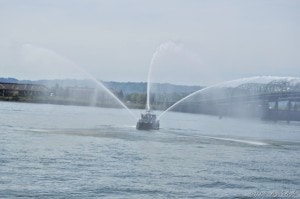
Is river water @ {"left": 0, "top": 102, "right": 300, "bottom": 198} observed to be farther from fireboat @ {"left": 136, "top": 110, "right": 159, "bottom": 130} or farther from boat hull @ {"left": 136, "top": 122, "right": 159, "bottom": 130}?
boat hull @ {"left": 136, "top": 122, "right": 159, "bottom": 130}

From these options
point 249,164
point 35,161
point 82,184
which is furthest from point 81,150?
Answer: point 82,184

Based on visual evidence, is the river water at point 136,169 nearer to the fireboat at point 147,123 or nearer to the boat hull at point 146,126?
the fireboat at point 147,123

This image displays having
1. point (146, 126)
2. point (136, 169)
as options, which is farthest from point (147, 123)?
point (136, 169)

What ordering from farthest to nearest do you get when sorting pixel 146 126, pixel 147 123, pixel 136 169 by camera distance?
1. pixel 146 126
2. pixel 147 123
3. pixel 136 169

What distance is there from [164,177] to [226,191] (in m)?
5.76

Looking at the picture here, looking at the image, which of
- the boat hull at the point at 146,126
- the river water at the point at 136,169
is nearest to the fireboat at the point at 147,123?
the boat hull at the point at 146,126

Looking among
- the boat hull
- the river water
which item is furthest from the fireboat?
the river water

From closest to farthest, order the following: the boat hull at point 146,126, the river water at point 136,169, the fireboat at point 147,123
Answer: the river water at point 136,169 < the fireboat at point 147,123 < the boat hull at point 146,126

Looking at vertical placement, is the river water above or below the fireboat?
below

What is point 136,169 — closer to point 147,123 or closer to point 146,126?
point 147,123

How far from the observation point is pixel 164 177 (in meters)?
47.1

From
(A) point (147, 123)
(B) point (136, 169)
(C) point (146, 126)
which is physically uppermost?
(A) point (147, 123)

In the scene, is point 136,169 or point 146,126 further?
point 146,126

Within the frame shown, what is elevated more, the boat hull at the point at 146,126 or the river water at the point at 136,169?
the boat hull at the point at 146,126
